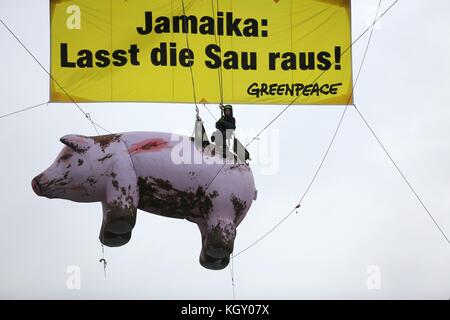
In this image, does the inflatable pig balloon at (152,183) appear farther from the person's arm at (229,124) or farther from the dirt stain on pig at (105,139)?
the person's arm at (229,124)

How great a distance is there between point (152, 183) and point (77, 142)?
1006 millimetres

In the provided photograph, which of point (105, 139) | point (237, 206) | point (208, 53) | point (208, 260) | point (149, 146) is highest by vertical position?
point (208, 53)

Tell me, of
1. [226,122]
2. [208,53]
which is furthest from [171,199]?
[208,53]

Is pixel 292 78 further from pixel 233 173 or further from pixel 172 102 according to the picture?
pixel 233 173


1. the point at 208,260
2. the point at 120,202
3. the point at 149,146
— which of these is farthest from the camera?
the point at 208,260

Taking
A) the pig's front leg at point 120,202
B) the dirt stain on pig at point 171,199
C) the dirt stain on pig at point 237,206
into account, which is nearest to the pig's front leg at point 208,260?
the dirt stain on pig at point 171,199

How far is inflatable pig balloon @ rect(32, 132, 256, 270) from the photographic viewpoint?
1697 cm

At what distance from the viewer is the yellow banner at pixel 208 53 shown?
19.3 m

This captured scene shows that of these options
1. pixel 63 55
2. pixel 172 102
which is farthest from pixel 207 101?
Result: pixel 63 55

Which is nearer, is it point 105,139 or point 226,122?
point 105,139

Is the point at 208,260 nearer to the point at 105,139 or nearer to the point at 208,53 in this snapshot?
the point at 105,139

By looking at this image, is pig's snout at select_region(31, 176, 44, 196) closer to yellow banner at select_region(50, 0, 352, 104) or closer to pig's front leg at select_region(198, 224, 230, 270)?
pig's front leg at select_region(198, 224, 230, 270)

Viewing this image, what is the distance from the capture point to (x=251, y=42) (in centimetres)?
1962

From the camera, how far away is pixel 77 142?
680 inches
